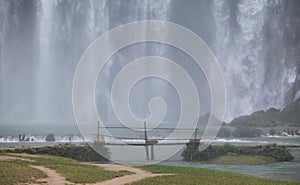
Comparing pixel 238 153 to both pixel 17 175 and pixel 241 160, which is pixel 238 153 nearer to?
pixel 241 160

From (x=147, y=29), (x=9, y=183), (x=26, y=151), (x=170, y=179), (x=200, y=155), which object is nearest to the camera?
(x=9, y=183)

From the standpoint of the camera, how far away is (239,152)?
33.8m

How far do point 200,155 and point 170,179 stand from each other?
17386mm

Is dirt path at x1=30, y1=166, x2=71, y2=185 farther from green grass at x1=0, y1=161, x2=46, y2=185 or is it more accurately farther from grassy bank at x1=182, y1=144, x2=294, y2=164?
grassy bank at x1=182, y1=144, x2=294, y2=164

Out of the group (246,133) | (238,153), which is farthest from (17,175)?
(246,133)

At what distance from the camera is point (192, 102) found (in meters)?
74.1

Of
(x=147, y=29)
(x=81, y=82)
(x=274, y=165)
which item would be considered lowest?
(x=274, y=165)

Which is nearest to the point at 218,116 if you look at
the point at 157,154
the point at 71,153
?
the point at 157,154

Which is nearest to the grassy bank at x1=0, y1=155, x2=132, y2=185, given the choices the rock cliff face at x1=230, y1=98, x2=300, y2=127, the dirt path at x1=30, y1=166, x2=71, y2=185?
the dirt path at x1=30, y1=166, x2=71, y2=185

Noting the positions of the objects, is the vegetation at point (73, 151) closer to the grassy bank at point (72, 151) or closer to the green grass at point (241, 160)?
the grassy bank at point (72, 151)

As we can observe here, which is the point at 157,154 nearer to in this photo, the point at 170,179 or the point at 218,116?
the point at 170,179

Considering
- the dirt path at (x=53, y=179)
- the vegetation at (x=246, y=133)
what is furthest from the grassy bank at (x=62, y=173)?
the vegetation at (x=246, y=133)

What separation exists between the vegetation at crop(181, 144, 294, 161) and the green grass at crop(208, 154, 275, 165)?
0.52 metres

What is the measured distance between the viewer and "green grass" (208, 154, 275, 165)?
32.1 metres
